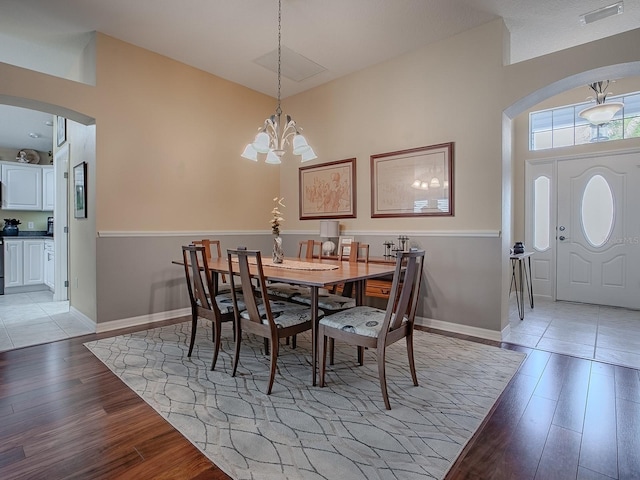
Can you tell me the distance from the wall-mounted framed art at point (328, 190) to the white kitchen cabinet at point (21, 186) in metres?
4.99

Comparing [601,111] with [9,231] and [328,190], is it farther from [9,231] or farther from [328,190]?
[9,231]

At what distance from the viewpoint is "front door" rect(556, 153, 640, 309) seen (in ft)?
14.5

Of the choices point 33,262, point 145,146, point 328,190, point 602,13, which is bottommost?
point 33,262

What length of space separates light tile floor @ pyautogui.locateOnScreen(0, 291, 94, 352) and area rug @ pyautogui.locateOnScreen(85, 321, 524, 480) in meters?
0.60

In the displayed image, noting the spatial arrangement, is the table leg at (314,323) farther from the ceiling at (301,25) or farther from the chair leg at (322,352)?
the ceiling at (301,25)

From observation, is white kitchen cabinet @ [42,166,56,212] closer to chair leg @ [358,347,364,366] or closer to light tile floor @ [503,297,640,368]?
chair leg @ [358,347,364,366]

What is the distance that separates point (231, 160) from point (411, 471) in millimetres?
4148

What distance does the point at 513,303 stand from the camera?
16.0 feet

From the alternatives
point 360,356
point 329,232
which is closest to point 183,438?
point 360,356

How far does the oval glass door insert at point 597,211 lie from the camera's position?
459 cm

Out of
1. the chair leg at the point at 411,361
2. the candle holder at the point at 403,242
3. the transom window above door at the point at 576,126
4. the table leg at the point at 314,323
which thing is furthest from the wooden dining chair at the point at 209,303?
the transom window above door at the point at 576,126

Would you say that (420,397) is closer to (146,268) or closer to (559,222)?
(146,268)

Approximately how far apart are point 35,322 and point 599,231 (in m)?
7.12

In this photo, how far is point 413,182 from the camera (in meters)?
3.87
